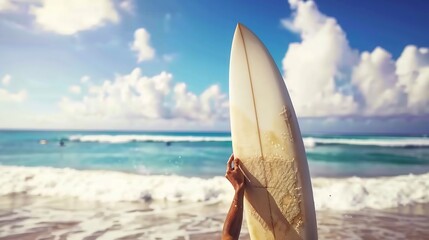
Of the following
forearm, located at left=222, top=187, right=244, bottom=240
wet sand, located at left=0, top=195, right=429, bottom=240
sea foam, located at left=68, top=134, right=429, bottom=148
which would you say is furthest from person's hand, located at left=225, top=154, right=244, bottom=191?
sea foam, located at left=68, top=134, right=429, bottom=148

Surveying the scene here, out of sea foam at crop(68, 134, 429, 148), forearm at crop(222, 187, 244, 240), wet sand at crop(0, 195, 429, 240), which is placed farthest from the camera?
sea foam at crop(68, 134, 429, 148)

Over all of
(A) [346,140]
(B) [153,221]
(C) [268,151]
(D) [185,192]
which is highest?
(C) [268,151]

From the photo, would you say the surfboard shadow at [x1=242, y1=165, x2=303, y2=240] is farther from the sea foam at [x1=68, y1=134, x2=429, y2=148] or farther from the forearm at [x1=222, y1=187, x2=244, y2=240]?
the sea foam at [x1=68, y1=134, x2=429, y2=148]

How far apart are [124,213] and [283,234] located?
3.33m

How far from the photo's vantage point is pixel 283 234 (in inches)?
112

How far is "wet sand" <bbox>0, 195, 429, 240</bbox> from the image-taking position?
4.26 meters

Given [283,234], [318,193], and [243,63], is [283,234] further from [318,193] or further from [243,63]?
[318,193]

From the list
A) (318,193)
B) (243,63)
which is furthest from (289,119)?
(318,193)

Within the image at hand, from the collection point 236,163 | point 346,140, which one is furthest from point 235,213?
point 346,140

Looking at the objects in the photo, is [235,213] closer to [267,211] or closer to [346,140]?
[267,211]

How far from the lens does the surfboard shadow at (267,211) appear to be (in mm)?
2830

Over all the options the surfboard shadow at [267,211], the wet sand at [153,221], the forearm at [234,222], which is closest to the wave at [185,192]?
the wet sand at [153,221]

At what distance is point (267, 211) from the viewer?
287 cm

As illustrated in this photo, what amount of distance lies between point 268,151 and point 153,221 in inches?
108
